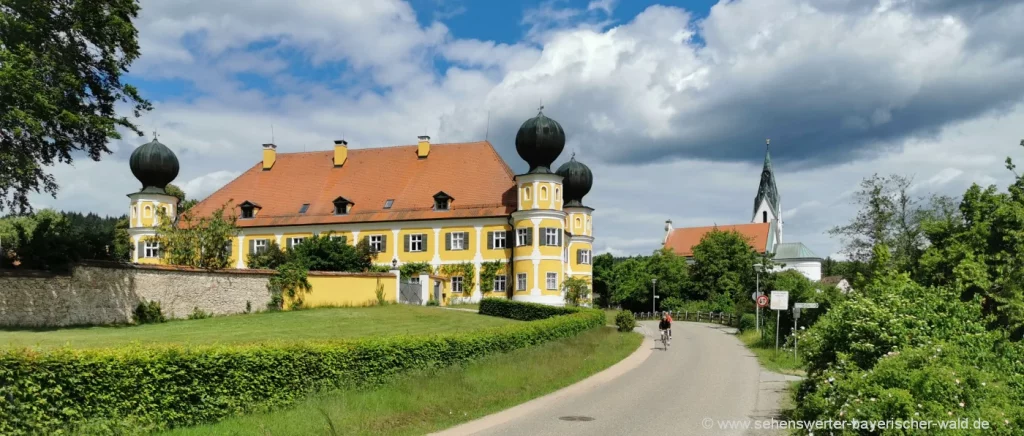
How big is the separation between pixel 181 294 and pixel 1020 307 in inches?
1122

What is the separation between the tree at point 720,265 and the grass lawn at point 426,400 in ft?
174

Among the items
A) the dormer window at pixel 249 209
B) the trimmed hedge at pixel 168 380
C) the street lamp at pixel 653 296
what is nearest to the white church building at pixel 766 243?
the street lamp at pixel 653 296

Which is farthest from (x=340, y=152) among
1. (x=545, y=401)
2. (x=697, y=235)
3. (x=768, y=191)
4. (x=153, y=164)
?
(x=768, y=191)

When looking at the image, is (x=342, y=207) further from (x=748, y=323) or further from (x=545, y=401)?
(x=545, y=401)

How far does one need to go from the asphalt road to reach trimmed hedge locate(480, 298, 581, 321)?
13627mm

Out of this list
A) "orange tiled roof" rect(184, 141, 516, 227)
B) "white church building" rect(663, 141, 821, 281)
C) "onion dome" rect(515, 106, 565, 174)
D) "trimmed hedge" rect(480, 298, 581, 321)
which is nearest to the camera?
"trimmed hedge" rect(480, 298, 581, 321)

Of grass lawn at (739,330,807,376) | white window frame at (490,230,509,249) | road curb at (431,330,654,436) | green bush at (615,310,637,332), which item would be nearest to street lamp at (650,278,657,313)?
white window frame at (490,230,509,249)

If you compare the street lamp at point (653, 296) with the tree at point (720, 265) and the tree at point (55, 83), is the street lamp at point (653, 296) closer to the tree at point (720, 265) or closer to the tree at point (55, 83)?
the tree at point (720, 265)

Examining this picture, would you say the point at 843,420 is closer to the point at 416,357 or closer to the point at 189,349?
the point at 189,349

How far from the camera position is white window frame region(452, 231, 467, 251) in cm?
5456

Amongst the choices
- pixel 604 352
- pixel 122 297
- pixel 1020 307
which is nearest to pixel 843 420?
pixel 1020 307

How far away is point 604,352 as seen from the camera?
27188 mm

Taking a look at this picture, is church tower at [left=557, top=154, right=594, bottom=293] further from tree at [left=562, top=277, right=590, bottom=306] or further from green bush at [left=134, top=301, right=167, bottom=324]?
green bush at [left=134, top=301, right=167, bottom=324]

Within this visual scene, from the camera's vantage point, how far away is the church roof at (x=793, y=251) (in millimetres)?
102956
